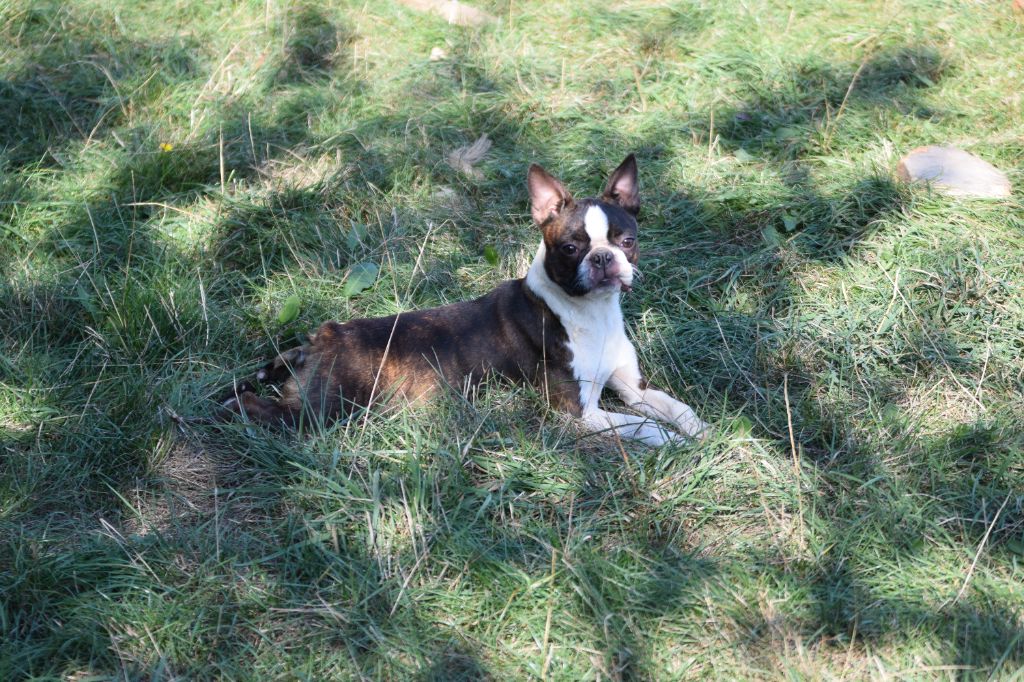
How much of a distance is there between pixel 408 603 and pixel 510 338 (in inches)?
61.3

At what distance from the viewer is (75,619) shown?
3.20 meters

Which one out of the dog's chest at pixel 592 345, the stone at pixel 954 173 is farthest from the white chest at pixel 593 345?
the stone at pixel 954 173

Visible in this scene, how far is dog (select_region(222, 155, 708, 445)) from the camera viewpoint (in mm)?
4297

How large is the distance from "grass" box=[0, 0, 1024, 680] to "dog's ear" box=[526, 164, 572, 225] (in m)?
0.57

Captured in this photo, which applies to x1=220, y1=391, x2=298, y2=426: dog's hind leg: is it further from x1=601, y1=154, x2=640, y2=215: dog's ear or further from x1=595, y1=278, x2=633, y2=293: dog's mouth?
x1=601, y1=154, x2=640, y2=215: dog's ear

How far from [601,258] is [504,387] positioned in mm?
706

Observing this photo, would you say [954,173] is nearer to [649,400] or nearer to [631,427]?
[649,400]

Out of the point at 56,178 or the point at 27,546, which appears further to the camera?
the point at 56,178

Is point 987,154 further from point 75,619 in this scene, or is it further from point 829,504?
point 75,619

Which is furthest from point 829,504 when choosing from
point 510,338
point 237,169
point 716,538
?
point 237,169

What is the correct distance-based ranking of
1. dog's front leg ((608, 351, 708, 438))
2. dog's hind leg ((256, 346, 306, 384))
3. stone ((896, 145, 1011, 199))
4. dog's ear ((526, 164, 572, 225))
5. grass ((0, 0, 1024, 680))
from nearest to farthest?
1. grass ((0, 0, 1024, 680))
2. dog's front leg ((608, 351, 708, 438))
3. dog's hind leg ((256, 346, 306, 384))
4. dog's ear ((526, 164, 572, 225))
5. stone ((896, 145, 1011, 199))

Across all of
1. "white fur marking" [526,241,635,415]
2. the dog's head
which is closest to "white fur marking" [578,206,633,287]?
the dog's head

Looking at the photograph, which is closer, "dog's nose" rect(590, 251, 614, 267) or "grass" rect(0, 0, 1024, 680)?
"grass" rect(0, 0, 1024, 680)

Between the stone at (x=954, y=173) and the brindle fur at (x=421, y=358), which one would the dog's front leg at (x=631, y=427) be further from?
the stone at (x=954, y=173)
